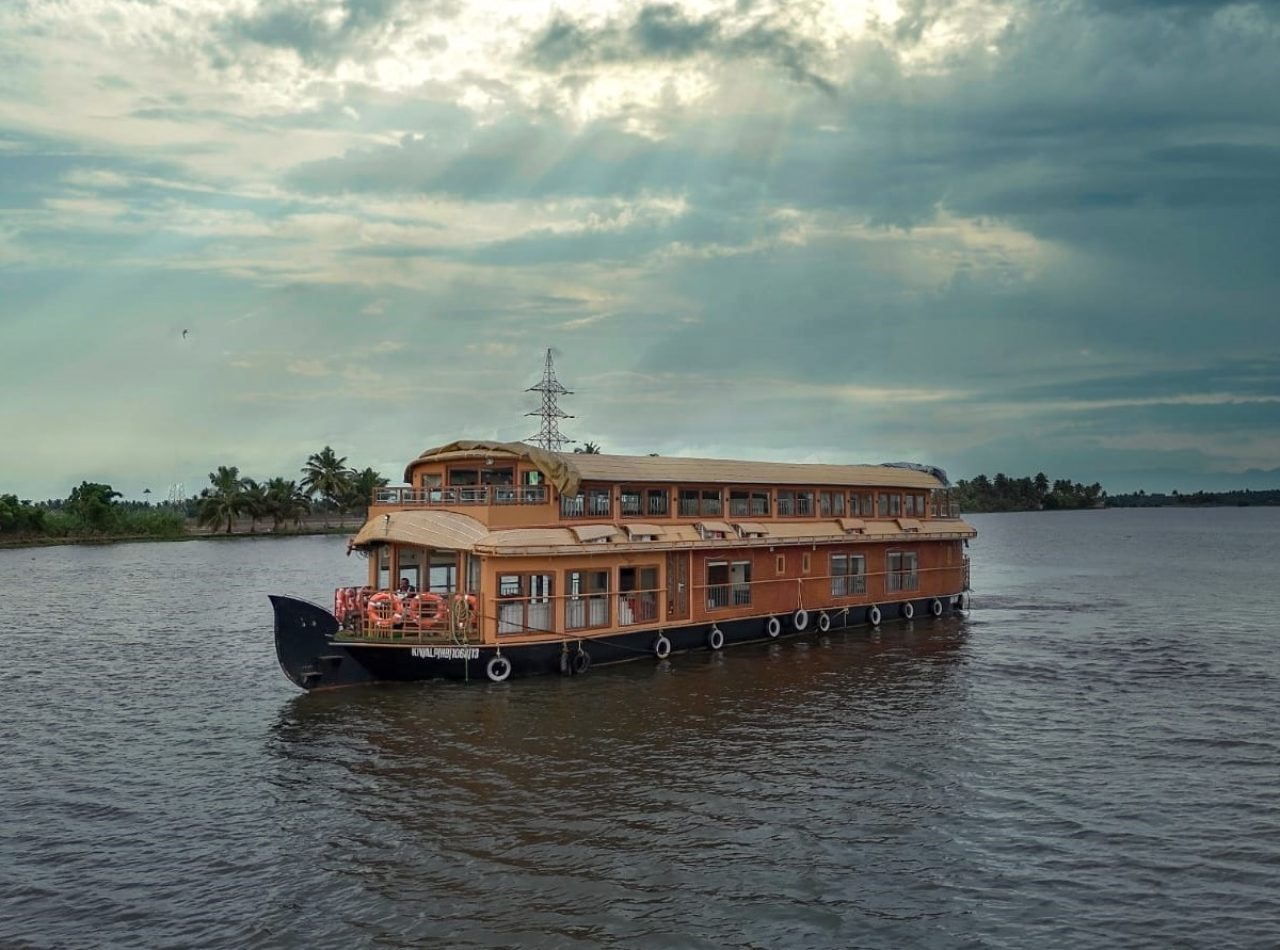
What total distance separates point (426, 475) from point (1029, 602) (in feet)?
128

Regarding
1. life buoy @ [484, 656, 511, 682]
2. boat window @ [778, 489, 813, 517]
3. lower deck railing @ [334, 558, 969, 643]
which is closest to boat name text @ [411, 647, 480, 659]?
lower deck railing @ [334, 558, 969, 643]

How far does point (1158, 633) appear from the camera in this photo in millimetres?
44969

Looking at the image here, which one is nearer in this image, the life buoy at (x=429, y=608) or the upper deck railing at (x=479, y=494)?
the life buoy at (x=429, y=608)

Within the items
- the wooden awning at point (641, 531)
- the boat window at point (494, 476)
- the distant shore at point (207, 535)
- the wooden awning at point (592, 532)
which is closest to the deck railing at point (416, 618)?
the wooden awning at point (592, 532)

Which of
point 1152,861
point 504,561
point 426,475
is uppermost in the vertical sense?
point 426,475

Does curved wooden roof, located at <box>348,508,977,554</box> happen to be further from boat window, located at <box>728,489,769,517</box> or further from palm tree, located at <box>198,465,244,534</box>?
palm tree, located at <box>198,465,244,534</box>

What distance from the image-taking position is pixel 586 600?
34.1m

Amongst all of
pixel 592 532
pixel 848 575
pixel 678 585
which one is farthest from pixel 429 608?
pixel 848 575

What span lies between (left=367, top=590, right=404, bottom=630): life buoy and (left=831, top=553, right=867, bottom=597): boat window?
67.2ft

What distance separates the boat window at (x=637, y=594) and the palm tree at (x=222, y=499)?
12200 centimetres

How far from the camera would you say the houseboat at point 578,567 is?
102 ft

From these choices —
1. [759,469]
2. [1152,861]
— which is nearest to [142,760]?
[1152,861]

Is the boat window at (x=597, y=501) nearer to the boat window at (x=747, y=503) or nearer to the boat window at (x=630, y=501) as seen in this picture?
the boat window at (x=630, y=501)

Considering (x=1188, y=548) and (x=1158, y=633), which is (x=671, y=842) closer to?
(x=1158, y=633)
